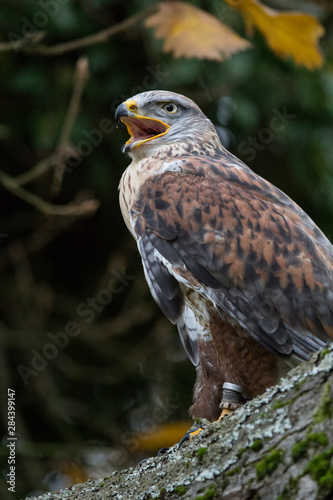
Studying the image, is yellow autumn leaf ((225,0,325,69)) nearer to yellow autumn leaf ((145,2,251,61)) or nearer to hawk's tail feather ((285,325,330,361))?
yellow autumn leaf ((145,2,251,61))

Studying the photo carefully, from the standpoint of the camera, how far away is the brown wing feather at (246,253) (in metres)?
2.99

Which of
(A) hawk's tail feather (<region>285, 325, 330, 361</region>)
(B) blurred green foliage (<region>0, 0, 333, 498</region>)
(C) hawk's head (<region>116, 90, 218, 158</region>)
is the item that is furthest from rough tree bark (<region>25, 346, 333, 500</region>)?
(B) blurred green foliage (<region>0, 0, 333, 498</region>)

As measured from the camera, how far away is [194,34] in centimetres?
345

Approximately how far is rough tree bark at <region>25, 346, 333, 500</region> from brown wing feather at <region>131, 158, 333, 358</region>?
3.19ft

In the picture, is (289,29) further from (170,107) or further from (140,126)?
(140,126)

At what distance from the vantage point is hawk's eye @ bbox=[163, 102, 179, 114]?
3938mm

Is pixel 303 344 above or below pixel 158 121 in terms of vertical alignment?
below

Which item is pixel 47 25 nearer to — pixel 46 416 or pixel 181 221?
pixel 181 221

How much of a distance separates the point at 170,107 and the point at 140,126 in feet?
0.70

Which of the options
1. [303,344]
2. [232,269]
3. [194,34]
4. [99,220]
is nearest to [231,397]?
[303,344]

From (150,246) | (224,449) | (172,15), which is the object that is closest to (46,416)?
(150,246)

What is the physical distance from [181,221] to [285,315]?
671mm

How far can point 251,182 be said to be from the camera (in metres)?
3.41

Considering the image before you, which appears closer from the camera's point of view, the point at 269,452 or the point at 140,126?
the point at 269,452
